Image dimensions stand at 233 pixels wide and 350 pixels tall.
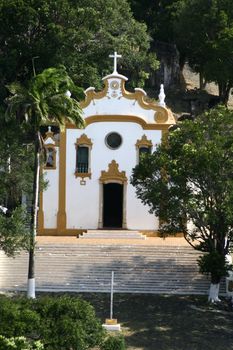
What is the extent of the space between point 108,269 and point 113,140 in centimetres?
911

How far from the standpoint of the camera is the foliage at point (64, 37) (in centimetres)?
4306

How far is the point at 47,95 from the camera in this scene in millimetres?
25688

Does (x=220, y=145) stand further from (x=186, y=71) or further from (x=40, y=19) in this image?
(x=186, y=71)

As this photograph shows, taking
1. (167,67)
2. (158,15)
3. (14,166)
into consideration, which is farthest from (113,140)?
(158,15)

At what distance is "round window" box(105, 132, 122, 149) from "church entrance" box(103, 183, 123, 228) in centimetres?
222

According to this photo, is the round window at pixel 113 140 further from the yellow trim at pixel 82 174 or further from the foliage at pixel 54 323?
the foliage at pixel 54 323

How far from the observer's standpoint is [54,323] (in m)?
18.4

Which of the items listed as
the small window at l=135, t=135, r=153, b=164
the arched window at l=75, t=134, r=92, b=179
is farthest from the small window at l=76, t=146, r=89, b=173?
the small window at l=135, t=135, r=153, b=164

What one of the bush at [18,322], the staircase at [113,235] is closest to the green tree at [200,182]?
the staircase at [113,235]

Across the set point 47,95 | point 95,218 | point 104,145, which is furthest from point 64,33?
point 47,95

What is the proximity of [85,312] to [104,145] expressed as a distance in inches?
705

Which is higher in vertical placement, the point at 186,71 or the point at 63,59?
the point at 186,71

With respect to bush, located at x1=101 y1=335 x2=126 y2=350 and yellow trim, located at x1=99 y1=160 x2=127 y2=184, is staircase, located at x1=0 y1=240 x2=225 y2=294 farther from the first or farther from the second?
bush, located at x1=101 y1=335 x2=126 y2=350

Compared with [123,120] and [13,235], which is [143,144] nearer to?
[123,120]
